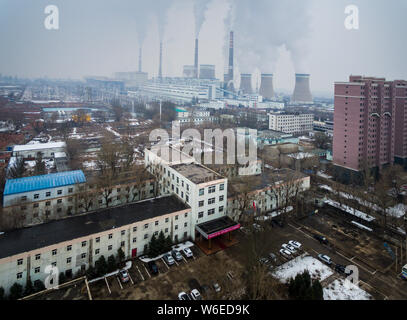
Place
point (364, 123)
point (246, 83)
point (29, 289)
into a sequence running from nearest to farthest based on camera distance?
point (29, 289) < point (364, 123) < point (246, 83)

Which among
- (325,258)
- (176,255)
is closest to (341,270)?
(325,258)

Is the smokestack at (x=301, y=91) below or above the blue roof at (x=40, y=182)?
above

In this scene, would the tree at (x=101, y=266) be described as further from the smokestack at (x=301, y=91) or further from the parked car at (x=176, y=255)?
the smokestack at (x=301, y=91)

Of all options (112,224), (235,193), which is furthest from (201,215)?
(112,224)

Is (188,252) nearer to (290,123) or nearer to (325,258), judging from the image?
(325,258)

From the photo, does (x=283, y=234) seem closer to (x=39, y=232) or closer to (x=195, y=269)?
(x=195, y=269)

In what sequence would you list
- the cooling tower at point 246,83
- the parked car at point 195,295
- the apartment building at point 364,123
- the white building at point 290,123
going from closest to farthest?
the parked car at point 195,295 < the apartment building at point 364,123 < the white building at point 290,123 < the cooling tower at point 246,83

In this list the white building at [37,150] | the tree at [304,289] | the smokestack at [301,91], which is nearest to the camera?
the tree at [304,289]

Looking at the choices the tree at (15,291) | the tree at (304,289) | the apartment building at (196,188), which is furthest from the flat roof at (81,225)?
the tree at (304,289)
